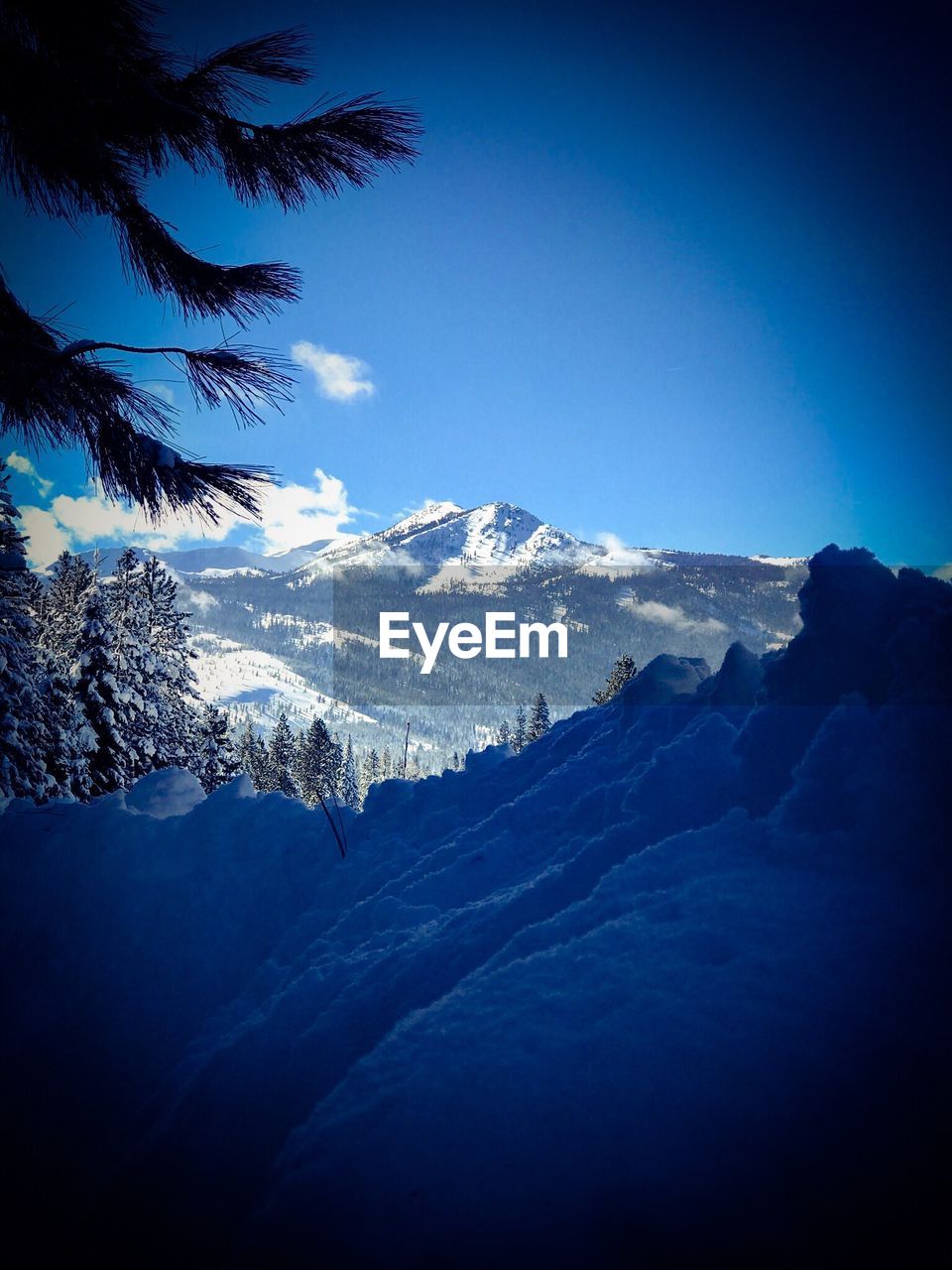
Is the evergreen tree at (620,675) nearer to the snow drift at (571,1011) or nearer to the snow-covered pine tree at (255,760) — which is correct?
the snow drift at (571,1011)

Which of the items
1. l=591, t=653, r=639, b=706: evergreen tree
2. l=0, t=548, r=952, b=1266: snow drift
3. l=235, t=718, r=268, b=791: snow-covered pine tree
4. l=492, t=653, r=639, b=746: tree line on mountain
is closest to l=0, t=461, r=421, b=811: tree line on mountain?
l=0, t=548, r=952, b=1266: snow drift

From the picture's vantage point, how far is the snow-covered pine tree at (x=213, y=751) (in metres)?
18.5

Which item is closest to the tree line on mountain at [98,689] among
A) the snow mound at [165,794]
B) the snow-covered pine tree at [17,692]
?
the snow-covered pine tree at [17,692]

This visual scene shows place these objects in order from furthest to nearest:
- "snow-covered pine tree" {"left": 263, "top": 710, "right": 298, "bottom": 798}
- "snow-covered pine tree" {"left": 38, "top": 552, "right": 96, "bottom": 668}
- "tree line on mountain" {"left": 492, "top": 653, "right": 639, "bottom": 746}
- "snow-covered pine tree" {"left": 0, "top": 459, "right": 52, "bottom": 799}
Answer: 1. "snow-covered pine tree" {"left": 263, "top": 710, "right": 298, "bottom": 798}
2. "tree line on mountain" {"left": 492, "top": 653, "right": 639, "bottom": 746}
3. "snow-covered pine tree" {"left": 38, "top": 552, "right": 96, "bottom": 668}
4. "snow-covered pine tree" {"left": 0, "top": 459, "right": 52, "bottom": 799}

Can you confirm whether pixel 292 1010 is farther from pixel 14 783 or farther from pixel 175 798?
pixel 14 783

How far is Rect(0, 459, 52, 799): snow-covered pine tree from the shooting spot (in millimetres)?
10625

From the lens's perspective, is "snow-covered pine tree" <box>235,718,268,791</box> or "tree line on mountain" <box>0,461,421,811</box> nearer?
"tree line on mountain" <box>0,461,421,811</box>

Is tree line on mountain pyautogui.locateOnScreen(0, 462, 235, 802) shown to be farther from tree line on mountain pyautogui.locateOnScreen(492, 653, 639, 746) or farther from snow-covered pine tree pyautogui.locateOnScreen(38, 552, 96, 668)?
tree line on mountain pyautogui.locateOnScreen(492, 653, 639, 746)

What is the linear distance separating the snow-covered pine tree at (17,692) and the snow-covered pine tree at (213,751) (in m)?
6.34

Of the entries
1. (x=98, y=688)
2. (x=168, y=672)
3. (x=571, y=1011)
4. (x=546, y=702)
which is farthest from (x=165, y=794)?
(x=546, y=702)

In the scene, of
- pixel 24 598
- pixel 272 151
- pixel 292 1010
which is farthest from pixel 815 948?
pixel 24 598

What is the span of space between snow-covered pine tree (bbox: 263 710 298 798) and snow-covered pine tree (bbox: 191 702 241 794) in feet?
58.9

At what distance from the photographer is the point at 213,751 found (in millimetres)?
19266

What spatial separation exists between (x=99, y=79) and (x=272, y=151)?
1102 mm
